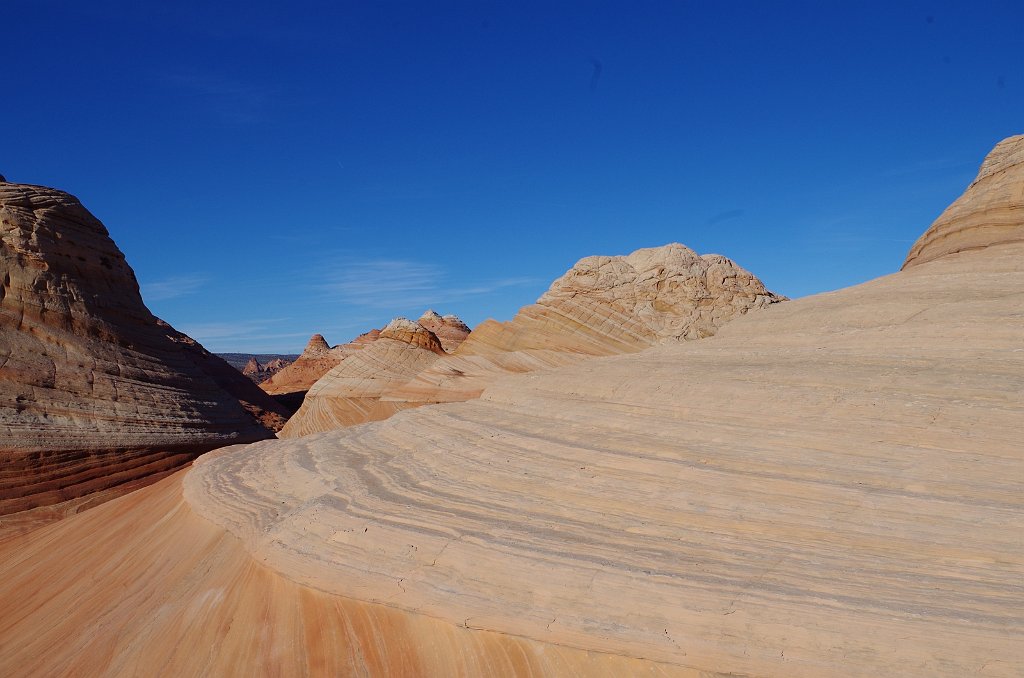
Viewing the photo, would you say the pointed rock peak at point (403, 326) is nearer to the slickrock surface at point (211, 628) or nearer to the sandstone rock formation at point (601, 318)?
the sandstone rock formation at point (601, 318)

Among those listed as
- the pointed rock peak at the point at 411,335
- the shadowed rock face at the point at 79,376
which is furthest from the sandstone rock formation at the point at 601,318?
the shadowed rock face at the point at 79,376

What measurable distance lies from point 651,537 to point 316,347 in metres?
46.5

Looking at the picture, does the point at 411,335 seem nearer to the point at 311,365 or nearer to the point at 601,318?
the point at 601,318

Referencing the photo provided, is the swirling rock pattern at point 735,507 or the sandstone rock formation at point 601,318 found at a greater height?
the sandstone rock formation at point 601,318

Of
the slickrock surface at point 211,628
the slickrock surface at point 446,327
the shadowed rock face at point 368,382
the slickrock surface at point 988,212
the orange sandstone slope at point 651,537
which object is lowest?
the slickrock surface at point 211,628

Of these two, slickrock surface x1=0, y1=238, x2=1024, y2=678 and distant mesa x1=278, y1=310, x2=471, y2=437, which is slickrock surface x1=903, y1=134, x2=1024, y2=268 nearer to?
slickrock surface x1=0, y1=238, x2=1024, y2=678

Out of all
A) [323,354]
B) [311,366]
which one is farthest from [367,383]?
[323,354]

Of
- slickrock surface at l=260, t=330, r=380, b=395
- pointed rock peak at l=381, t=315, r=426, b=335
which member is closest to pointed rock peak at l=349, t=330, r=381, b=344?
slickrock surface at l=260, t=330, r=380, b=395

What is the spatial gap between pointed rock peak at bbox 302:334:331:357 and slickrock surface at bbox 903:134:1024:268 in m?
42.7

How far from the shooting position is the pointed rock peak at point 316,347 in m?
46.8

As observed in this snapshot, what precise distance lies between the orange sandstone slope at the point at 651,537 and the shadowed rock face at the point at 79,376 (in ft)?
12.4

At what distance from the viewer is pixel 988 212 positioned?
25.5 ft

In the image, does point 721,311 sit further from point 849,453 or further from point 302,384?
point 302,384

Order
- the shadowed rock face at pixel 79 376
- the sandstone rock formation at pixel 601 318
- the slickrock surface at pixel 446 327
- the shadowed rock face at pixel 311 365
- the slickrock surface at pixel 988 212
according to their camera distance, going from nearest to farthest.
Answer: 1. the slickrock surface at pixel 988 212
2. the shadowed rock face at pixel 79 376
3. the sandstone rock formation at pixel 601 318
4. the slickrock surface at pixel 446 327
5. the shadowed rock face at pixel 311 365
